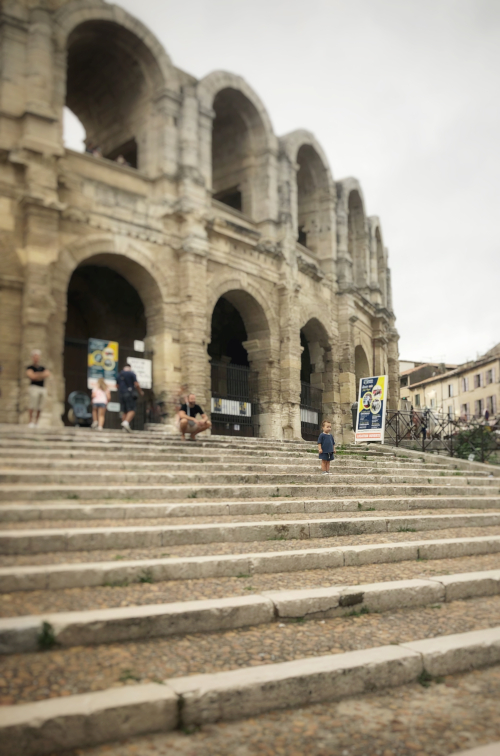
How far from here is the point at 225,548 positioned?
542 cm

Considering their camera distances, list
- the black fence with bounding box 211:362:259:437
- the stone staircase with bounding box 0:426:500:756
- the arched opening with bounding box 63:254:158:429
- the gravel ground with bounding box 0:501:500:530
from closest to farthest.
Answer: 1. the stone staircase with bounding box 0:426:500:756
2. the gravel ground with bounding box 0:501:500:530
3. the black fence with bounding box 211:362:259:437
4. the arched opening with bounding box 63:254:158:429

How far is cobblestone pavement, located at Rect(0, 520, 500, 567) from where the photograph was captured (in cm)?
454

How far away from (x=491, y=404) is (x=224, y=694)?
3875 cm

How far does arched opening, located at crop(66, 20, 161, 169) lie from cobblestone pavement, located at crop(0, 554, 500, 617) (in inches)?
530

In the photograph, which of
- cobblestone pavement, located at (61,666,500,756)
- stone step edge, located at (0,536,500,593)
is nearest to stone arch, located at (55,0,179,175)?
stone step edge, located at (0,536,500,593)

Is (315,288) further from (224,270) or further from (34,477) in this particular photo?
(34,477)

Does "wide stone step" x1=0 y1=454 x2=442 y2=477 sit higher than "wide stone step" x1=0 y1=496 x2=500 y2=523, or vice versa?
"wide stone step" x1=0 y1=454 x2=442 y2=477

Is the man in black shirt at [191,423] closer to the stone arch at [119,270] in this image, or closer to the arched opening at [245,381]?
the stone arch at [119,270]

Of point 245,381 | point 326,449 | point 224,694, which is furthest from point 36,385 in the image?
point 245,381

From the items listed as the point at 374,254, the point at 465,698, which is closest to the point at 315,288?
the point at 374,254

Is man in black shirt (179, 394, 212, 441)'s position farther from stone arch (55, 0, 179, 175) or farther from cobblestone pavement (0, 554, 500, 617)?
stone arch (55, 0, 179, 175)

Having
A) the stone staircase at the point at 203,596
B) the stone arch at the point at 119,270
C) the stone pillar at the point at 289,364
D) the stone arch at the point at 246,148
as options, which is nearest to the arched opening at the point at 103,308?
the stone arch at the point at 119,270

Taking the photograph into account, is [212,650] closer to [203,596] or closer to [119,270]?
[203,596]

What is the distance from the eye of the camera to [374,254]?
1099 inches
